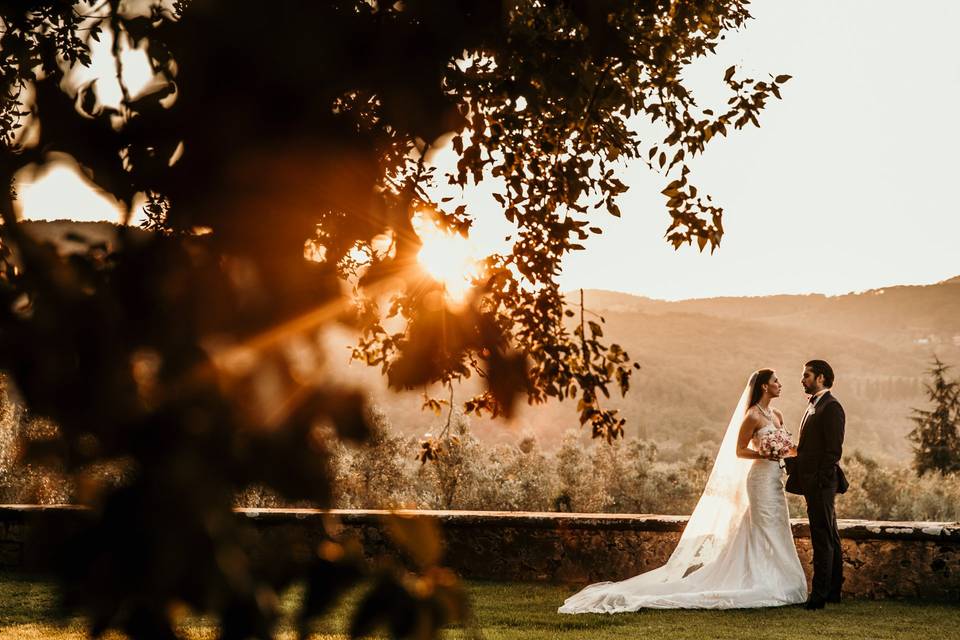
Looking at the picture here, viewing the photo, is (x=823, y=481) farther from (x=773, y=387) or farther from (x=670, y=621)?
(x=670, y=621)

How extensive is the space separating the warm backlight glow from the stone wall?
6.25 meters

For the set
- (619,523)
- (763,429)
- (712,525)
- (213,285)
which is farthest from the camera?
(619,523)

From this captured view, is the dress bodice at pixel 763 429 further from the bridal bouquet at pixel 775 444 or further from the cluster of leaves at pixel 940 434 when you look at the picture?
the cluster of leaves at pixel 940 434

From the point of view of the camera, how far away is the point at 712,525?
31.5 ft

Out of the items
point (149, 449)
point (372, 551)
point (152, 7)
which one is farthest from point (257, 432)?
point (372, 551)

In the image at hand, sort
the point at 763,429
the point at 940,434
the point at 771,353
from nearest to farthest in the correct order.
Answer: the point at 763,429, the point at 940,434, the point at 771,353

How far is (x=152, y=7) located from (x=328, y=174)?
56cm

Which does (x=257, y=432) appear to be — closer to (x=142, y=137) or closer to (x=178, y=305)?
(x=178, y=305)

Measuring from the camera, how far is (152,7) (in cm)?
176

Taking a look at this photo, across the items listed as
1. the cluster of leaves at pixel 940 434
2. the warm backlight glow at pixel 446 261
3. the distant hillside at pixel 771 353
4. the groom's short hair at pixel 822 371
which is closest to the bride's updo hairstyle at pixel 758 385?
the groom's short hair at pixel 822 371

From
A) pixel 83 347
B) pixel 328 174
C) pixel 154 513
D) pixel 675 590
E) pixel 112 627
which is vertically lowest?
pixel 675 590

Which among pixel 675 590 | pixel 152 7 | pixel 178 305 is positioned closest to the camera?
pixel 178 305

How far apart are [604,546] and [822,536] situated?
219 cm

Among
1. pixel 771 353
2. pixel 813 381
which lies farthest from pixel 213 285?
pixel 771 353
